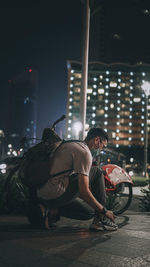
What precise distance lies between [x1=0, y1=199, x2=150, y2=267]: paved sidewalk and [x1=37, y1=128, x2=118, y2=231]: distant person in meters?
0.21

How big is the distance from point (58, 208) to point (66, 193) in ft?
1.04

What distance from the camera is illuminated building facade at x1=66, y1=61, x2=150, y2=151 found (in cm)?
14650

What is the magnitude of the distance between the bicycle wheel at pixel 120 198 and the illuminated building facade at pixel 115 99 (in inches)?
5426

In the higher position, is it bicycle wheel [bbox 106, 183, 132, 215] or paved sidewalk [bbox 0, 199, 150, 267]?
bicycle wheel [bbox 106, 183, 132, 215]

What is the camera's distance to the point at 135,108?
150125mm

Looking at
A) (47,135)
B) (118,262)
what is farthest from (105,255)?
(47,135)

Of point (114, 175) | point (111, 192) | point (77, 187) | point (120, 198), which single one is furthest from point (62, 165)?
point (120, 198)

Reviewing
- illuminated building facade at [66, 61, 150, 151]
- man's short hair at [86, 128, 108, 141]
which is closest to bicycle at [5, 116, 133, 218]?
man's short hair at [86, 128, 108, 141]

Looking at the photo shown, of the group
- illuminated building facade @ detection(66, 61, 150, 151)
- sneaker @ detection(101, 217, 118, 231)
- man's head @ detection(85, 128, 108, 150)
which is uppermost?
illuminated building facade @ detection(66, 61, 150, 151)

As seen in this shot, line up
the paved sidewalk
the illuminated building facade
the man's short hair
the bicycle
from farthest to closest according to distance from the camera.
A: the illuminated building facade, the bicycle, the man's short hair, the paved sidewalk

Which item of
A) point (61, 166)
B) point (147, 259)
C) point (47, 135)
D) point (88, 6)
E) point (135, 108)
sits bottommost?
point (147, 259)

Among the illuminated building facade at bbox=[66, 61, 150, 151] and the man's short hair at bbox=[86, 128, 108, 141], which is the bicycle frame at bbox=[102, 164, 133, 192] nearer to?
the man's short hair at bbox=[86, 128, 108, 141]

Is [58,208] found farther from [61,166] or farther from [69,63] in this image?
[69,63]

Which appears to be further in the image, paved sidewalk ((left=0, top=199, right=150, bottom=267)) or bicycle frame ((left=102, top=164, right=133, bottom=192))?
bicycle frame ((left=102, top=164, right=133, bottom=192))
